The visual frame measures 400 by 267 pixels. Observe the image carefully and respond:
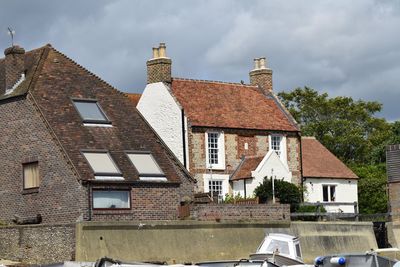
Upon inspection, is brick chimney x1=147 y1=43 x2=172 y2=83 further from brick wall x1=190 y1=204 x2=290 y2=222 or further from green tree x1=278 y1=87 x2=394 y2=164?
green tree x1=278 y1=87 x2=394 y2=164

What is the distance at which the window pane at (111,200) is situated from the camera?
129ft

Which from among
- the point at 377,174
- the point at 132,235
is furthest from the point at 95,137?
the point at 377,174

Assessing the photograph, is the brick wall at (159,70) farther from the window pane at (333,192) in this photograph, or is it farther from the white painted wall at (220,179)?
the window pane at (333,192)

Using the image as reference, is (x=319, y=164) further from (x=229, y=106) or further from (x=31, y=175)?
(x=31, y=175)

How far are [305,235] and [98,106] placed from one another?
11.3 metres

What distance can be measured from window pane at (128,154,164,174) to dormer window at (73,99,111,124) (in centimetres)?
219

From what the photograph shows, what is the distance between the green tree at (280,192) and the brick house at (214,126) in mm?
1700

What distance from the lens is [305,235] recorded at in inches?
1769

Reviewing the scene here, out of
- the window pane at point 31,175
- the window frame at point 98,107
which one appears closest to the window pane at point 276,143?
the window frame at point 98,107

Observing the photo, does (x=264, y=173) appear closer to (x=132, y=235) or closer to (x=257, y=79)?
(x=257, y=79)

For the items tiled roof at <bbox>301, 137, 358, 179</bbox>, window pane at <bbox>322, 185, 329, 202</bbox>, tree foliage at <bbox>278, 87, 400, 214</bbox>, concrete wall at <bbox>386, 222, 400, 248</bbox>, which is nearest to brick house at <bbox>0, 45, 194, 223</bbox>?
concrete wall at <bbox>386, 222, 400, 248</bbox>

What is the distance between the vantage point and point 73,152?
40031mm

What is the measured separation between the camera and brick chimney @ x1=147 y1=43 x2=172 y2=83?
57.0 m

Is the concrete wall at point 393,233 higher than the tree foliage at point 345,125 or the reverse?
the reverse
